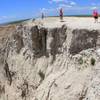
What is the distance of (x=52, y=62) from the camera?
65.8 feet

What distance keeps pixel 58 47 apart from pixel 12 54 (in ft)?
23.2

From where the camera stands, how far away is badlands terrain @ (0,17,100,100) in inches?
580

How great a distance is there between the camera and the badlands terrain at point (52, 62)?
1473cm

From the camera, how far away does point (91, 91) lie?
12.9m

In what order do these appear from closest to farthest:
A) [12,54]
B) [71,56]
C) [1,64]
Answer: [71,56], [12,54], [1,64]

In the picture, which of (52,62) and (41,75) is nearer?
(52,62)

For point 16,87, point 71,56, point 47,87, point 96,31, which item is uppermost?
point 96,31

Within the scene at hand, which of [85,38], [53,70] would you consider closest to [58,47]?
[53,70]

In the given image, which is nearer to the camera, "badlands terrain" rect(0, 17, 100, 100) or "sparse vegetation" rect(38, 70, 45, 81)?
"badlands terrain" rect(0, 17, 100, 100)

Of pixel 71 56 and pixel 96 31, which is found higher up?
pixel 96 31

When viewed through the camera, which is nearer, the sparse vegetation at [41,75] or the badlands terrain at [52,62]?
the badlands terrain at [52,62]

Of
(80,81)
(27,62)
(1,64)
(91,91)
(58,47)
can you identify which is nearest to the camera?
(91,91)

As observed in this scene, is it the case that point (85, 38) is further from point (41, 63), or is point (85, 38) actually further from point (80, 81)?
point (41, 63)

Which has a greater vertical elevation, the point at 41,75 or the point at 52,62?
the point at 52,62
